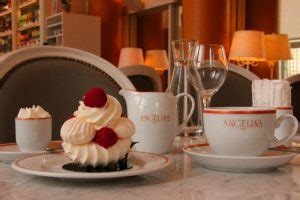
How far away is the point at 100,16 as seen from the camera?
6.12 m

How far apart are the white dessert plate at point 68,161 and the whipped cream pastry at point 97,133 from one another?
0.03m

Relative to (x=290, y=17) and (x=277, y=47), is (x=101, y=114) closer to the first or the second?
(x=277, y=47)

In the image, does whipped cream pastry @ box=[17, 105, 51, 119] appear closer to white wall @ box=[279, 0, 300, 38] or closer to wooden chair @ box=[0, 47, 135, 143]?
wooden chair @ box=[0, 47, 135, 143]

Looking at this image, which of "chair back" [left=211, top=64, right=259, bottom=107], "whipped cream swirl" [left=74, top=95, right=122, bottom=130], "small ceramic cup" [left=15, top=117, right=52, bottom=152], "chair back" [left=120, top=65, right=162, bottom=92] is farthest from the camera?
"chair back" [left=120, top=65, right=162, bottom=92]

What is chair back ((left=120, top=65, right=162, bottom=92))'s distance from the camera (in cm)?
204

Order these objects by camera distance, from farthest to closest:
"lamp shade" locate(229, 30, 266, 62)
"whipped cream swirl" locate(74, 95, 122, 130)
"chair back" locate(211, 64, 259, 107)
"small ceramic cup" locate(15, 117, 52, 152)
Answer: "lamp shade" locate(229, 30, 266, 62)
"chair back" locate(211, 64, 259, 107)
"small ceramic cup" locate(15, 117, 52, 152)
"whipped cream swirl" locate(74, 95, 122, 130)

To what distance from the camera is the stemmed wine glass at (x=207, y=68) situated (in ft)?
3.20

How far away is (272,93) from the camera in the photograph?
0.81 m

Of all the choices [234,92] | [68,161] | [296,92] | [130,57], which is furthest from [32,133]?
[130,57]

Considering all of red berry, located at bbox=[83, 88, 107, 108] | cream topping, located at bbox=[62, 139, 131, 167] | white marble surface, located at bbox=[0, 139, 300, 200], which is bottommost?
white marble surface, located at bbox=[0, 139, 300, 200]

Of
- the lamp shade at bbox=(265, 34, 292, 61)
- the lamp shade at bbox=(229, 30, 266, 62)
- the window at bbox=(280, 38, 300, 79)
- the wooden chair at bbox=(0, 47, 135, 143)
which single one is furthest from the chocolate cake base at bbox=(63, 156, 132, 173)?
the window at bbox=(280, 38, 300, 79)

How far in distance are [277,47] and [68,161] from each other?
3.92 meters

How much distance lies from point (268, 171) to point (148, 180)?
0.19 meters

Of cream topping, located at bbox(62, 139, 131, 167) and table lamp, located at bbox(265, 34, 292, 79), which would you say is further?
table lamp, located at bbox(265, 34, 292, 79)
